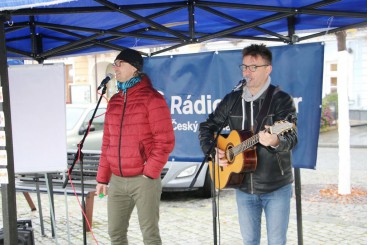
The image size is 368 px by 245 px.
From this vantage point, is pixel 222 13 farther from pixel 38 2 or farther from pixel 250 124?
pixel 38 2

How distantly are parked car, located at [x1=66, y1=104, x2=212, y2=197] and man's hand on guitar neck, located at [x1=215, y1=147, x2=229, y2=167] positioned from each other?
2.92 m

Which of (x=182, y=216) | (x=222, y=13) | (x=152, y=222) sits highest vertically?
(x=222, y=13)

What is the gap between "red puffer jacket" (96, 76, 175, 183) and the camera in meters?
3.40

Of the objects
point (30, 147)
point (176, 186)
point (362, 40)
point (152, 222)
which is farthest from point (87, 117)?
point (362, 40)

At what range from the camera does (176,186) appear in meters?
7.18

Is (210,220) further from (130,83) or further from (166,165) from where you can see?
(130,83)

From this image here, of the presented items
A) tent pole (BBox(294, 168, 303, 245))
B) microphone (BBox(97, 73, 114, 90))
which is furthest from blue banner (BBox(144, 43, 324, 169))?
microphone (BBox(97, 73, 114, 90))

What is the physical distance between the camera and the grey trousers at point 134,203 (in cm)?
341

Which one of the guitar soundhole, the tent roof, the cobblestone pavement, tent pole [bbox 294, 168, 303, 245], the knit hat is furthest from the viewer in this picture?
the cobblestone pavement

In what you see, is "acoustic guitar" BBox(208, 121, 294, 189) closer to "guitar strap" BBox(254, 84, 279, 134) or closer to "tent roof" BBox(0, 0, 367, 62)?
"guitar strap" BBox(254, 84, 279, 134)

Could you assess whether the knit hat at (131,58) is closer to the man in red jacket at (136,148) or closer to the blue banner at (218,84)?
the man in red jacket at (136,148)

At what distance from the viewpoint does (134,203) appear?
3.53 meters

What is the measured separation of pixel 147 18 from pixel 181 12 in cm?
39

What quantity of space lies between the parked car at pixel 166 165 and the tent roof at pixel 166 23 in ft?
3.93
